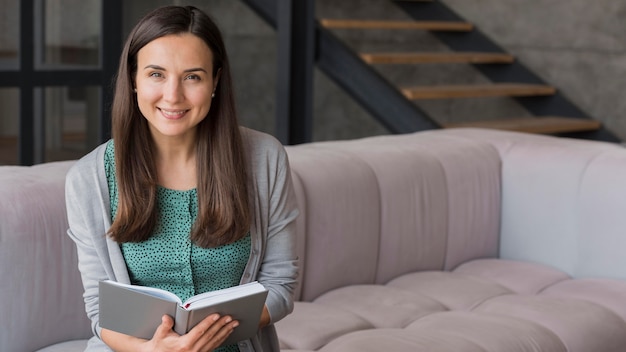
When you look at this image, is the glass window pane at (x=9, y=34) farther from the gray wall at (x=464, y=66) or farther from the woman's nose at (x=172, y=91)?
the woman's nose at (x=172, y=91)

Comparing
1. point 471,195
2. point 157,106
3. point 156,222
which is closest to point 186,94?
point 157,106

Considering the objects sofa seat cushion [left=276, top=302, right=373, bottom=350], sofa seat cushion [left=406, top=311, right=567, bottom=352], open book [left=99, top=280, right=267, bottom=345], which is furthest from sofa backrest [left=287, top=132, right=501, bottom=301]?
open book [left=99, top=280, right=267, bottom=345]

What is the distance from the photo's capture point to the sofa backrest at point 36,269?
241 centimetres

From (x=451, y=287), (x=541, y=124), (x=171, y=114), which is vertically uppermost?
(x=171, y=114)

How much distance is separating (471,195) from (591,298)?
24.9 inches

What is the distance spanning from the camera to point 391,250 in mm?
3455

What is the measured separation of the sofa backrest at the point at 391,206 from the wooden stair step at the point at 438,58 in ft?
4.01

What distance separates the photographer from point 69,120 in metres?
4.77

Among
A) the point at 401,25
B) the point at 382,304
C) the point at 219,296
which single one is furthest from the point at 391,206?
the point at 401,25

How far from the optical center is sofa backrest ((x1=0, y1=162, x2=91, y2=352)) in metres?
2.41

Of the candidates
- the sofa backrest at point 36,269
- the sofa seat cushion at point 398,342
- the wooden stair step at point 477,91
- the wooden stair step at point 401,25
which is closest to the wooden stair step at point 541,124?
the wooden stair step at point 477,91

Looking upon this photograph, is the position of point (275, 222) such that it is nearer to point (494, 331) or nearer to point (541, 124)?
point (494, 331)

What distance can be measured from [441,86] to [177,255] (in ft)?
12.7

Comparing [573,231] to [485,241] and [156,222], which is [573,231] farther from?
[156,222]
